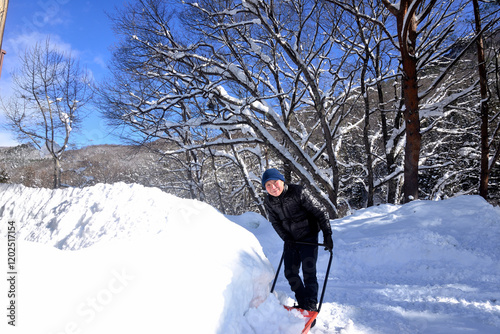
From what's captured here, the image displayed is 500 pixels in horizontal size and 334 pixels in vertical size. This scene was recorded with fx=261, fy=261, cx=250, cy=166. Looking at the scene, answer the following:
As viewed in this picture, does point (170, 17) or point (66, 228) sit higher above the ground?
point (170, 17)

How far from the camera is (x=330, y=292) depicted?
360 cm

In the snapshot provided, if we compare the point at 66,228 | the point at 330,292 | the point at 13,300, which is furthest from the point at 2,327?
the point at 330,292

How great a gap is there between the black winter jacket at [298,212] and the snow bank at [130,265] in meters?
0.44

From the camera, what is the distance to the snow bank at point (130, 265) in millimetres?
1446

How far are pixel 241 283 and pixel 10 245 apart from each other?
1640mm

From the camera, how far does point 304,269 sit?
2.89 metres

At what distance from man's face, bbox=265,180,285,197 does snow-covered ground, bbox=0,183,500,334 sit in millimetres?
588

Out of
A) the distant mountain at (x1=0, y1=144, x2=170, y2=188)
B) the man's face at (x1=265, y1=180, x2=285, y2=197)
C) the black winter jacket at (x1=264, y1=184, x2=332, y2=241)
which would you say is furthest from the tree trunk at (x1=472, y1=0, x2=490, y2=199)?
the distant mountain at (x1=0, y1=144, x2=170, y2=188)

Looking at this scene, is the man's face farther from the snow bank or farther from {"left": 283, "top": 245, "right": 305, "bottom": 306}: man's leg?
{"left": 283, "top": 245, "right": 305, "bottom": 306}: man's leg

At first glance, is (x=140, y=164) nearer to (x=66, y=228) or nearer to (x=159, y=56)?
(x=159, y=56)

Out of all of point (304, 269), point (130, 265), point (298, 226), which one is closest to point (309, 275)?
point (304, 269)

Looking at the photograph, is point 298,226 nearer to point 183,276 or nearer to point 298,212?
point 298,212

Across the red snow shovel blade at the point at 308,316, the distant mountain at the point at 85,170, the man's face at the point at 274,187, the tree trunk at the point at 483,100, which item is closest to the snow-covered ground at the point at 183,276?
the red snow shovel blade at the point at 308,316

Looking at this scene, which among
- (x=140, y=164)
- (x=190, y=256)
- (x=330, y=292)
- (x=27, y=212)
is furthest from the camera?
(x=140, y=164)
